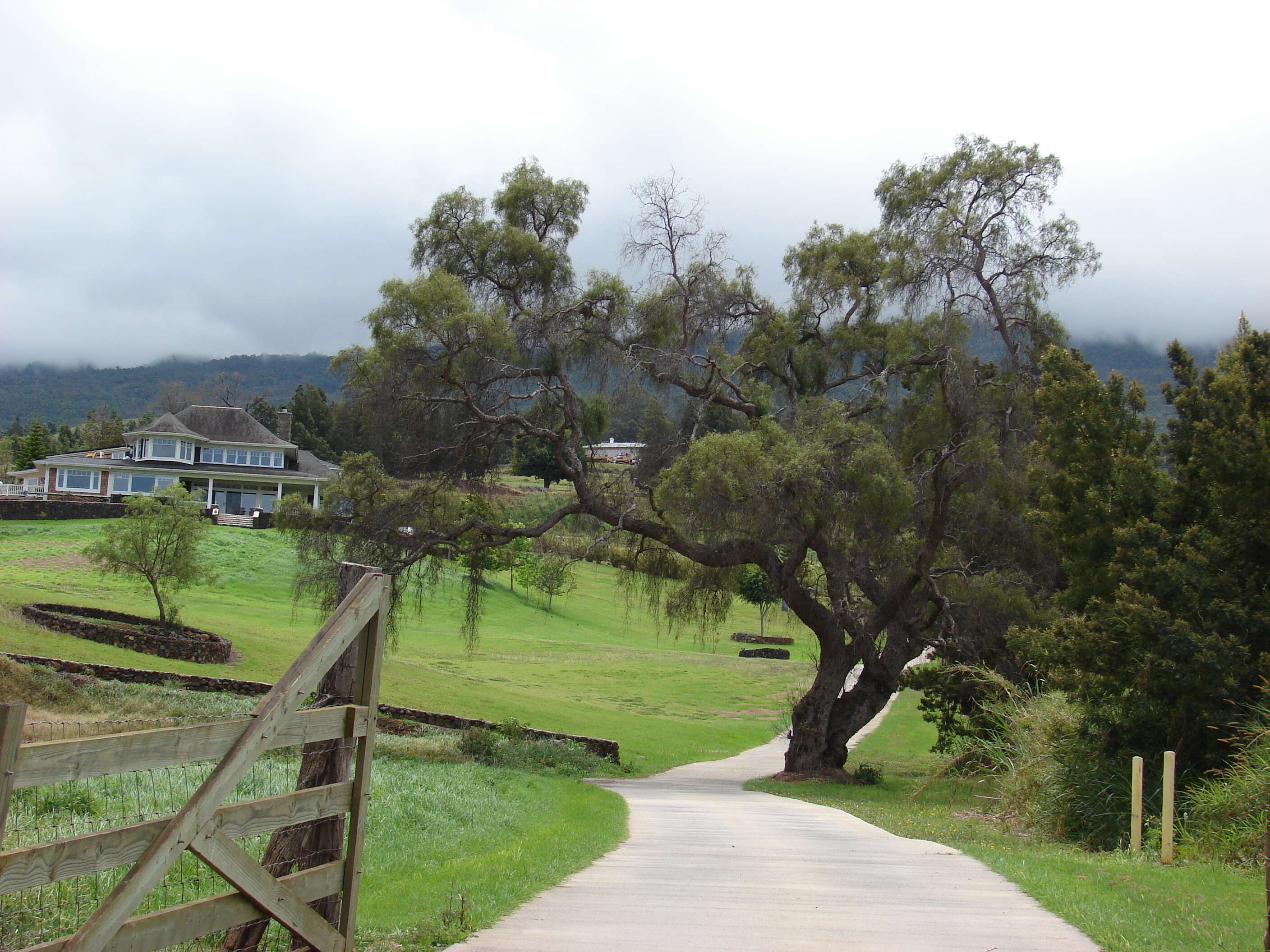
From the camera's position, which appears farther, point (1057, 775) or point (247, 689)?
point (247, 689)

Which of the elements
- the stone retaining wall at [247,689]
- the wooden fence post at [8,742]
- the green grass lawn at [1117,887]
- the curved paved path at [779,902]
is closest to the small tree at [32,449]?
the stone retaining wall at [247,689]

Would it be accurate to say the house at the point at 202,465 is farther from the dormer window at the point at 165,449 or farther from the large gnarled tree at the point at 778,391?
the large gnarled tree at the point at 778,391

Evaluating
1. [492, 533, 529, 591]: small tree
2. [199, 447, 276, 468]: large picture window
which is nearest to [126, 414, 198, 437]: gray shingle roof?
[199, 447, 276, 468]: large picture window

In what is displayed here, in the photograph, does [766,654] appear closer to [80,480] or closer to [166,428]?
[166,428]

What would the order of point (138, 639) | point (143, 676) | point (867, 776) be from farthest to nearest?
point (138, 639) → point (143, 676) → point (867, 776)

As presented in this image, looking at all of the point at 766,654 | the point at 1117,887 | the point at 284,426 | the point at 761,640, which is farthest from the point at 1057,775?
the point at 284,426

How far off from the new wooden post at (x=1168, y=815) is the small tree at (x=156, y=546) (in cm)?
3092

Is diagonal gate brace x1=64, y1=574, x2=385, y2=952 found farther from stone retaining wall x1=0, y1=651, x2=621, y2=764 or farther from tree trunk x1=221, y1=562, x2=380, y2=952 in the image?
stone retaining wall x1=0, y1=651, x2=621, y2=764

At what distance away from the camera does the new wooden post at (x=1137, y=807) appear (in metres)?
11.5

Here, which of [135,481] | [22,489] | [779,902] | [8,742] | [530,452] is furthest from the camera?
[22,489]

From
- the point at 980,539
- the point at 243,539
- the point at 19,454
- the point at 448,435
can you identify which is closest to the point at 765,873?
the point at 448,435

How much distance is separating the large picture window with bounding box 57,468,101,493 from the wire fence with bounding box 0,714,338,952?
235ft

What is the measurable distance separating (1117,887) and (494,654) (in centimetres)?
4423

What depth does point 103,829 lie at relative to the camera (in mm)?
6066
